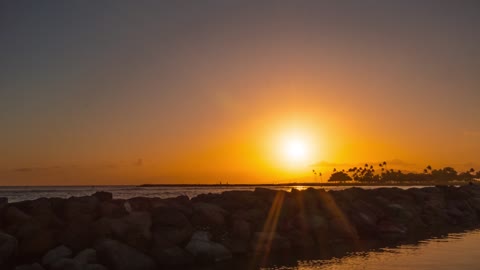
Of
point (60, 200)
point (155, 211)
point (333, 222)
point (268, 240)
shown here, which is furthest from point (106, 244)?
point (333, 222)

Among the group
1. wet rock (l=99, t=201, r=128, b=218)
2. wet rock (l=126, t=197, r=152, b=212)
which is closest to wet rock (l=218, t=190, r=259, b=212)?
wet rock (l=126, t=197, r=152, b=212)

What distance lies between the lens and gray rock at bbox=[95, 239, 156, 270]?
16.7 metres

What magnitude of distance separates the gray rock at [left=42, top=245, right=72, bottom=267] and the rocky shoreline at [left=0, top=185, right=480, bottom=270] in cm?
4

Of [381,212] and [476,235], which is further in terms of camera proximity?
[381,212]

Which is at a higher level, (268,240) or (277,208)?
(277,208)

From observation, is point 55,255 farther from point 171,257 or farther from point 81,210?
point 81,210

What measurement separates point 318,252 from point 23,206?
13666 mm

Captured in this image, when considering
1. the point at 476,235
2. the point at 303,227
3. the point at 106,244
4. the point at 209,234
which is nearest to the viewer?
the point at 106,244

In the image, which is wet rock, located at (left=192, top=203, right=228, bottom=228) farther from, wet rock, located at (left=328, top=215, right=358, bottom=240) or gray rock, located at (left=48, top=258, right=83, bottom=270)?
gray rock, located at (left=48, top=258, right=83, bottom=270)

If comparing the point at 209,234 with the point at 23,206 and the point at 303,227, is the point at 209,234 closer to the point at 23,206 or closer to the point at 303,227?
the point at 303,227

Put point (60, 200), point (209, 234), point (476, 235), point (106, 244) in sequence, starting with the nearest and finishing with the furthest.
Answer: point (106, 244) < point (209, 234) < point (60, 200) < point (476, 235)

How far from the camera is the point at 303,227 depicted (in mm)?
23734

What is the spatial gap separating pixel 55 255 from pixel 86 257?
111 cm

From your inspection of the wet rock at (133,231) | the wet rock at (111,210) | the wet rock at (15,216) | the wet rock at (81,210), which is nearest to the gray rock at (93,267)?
the wet rock at (133,231)
